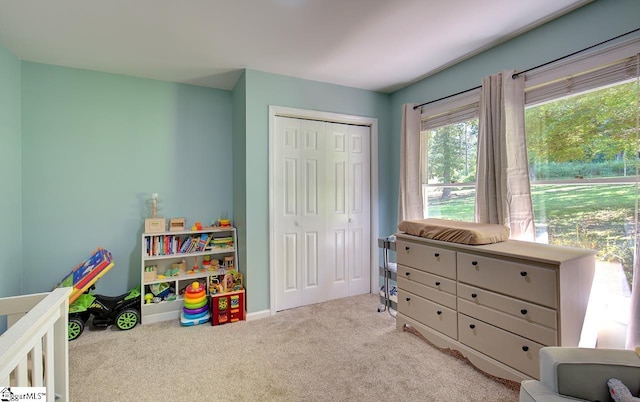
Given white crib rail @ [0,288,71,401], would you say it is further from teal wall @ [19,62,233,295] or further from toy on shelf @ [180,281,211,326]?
teal wall @ [19,62,233,295]

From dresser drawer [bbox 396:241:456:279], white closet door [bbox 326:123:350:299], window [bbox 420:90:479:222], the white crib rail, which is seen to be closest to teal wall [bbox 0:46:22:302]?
the white crib rail

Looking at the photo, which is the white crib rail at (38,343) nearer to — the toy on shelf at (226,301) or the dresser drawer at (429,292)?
the toy on shelf at (226,301)

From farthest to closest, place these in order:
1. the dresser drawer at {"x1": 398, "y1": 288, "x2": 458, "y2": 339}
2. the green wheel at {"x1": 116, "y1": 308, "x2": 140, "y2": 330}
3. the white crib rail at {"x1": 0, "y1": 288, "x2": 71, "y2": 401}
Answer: the green wheel at {"x1": 116, "y1": 308, "x2": 140, "y2": 330} → the dresser drawer at {"x1": 398, "y1": 288, "x2": 458, "y2": 339} → the white crib rail at {"x1": 0, "y1": 288, "x2": 71, "y2": 401}

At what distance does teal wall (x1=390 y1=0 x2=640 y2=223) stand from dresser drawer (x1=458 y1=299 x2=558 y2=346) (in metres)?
1.80

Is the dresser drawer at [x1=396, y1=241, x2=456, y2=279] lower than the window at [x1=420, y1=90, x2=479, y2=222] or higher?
lower

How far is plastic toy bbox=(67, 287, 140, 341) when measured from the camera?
7.96 feet

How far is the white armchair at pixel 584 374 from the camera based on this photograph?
1.07m

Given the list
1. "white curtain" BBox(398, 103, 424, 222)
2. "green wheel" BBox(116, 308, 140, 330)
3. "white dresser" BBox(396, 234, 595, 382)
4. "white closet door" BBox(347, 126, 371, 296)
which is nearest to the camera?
"white dresser" BBox(396, 234, 595, 382)

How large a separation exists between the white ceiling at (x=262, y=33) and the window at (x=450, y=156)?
45 cm

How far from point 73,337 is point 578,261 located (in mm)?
3718

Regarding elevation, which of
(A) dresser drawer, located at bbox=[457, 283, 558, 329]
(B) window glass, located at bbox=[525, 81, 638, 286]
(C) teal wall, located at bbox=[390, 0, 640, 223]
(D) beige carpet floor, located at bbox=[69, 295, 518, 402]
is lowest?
(D) beige carpet floor, located at bbox=[69, 295, 518, 402]

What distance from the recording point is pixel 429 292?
7.18 ft

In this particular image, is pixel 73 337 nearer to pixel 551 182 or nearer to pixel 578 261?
pixel 578 261

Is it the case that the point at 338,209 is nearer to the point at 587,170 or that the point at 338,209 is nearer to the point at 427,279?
the point at 427,279
